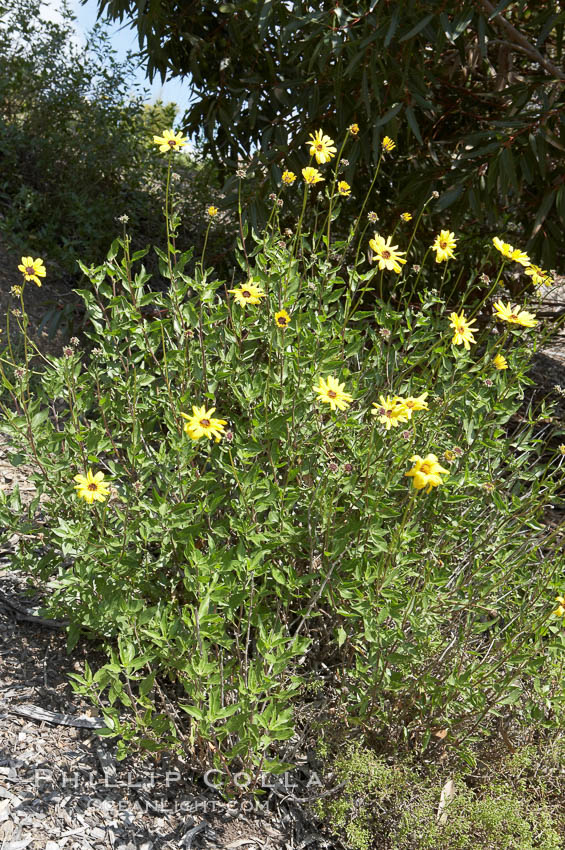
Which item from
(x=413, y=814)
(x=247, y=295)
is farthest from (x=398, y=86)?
(x=413, y=814)

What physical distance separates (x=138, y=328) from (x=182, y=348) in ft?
0.53

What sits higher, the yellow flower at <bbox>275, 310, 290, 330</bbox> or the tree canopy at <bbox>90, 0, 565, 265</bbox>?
the tree canopy at <bbox>90, 0, 565, 265</bbox>

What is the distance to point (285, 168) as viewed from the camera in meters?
3.76

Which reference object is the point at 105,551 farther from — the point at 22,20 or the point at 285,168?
the point at 22,20

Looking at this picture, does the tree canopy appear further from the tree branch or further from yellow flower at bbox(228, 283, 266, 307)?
yellow flower at bbox(228, 283, 266, 307)

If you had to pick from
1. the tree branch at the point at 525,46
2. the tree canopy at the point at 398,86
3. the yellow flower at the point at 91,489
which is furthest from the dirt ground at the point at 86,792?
the tree branch at the point at 525,46

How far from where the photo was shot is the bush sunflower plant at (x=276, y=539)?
Answer: 74.5 inches

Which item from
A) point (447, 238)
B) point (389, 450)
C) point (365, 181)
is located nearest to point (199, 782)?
point (389, 450)

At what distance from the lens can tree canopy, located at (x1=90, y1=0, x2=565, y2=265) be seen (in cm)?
310

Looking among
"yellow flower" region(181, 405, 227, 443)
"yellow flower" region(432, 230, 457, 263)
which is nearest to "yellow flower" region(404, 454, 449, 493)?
"yellow flower" region(181, 405, 227, 443)

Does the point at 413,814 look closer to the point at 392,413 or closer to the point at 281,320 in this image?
the point at 392,413

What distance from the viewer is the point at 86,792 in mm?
1899

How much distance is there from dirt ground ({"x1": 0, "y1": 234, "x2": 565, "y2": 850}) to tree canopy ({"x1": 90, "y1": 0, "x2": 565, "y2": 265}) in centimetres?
240

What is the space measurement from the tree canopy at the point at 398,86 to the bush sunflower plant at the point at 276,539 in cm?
91
